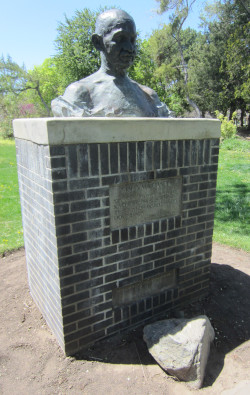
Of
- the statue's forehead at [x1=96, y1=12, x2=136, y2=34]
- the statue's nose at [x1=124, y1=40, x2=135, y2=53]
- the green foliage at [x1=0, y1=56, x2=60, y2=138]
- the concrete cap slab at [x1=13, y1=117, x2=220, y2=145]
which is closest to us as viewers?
the concrete cap slab at [x1=13, y1=117, x2=220, y2=145]

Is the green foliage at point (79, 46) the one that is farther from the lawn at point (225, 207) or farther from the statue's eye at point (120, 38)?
the statue's eye at point (120, 38)

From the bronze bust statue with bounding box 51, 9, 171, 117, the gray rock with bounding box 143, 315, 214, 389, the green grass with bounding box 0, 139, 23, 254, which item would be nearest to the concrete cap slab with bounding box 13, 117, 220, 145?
the bronze bust statue with bounding box 51, 9, 171, 117

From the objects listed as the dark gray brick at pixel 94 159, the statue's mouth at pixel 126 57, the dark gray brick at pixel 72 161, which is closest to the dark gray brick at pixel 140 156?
the dark gray brick at pixel 94 159

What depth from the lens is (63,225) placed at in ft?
7.18

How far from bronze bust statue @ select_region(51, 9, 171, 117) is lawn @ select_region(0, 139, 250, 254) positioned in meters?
3.20

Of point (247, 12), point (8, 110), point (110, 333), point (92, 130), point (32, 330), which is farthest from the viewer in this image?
point (8, 110)

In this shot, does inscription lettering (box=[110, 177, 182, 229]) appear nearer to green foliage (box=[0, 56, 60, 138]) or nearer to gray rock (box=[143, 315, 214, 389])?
gray rock (box=[143, 315, 214, 389])

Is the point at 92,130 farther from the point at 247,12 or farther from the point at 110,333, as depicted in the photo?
the point at 247,12

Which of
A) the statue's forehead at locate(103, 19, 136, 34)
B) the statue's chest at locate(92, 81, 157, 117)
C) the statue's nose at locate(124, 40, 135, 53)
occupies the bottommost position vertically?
the statue's chest at locate(92, 81, 157, 117)

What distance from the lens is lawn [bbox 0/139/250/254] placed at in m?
5.22

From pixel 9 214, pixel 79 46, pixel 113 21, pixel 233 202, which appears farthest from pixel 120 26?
pixel 79 46

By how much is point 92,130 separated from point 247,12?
24.1 metres

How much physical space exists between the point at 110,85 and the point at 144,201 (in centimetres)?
117

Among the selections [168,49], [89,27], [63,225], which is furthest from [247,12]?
[63,225]
